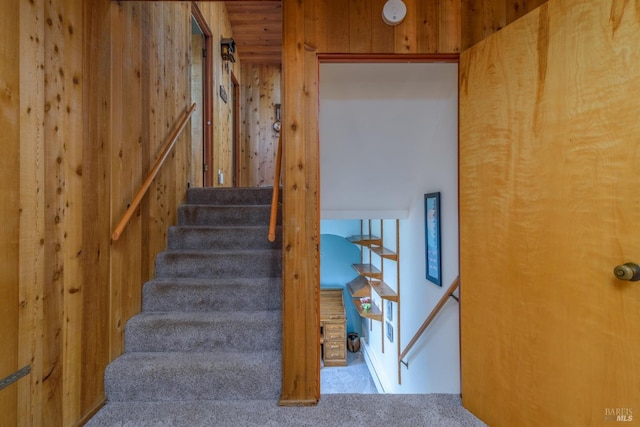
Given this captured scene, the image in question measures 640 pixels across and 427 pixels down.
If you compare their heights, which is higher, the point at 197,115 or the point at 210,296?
the point at 197,115

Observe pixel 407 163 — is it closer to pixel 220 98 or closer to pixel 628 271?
pixel 628 271

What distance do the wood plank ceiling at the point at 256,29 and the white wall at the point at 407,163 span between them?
9.15 feet

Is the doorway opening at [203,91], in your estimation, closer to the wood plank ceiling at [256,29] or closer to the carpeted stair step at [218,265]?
the wood plank ceiling at [256,29]

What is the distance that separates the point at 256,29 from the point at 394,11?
385 cm

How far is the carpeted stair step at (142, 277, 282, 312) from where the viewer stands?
7.35 feet

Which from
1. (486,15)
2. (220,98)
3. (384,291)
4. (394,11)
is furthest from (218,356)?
(220,98)

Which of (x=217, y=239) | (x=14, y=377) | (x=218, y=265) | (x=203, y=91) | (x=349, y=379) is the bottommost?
(x=349, y=379)

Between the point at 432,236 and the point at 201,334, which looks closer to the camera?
the point at 201,334

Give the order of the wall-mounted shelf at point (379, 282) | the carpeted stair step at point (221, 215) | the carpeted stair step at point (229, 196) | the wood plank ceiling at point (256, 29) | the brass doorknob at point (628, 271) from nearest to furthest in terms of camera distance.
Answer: the brass doorknob at point (628, 271)
the carpeted stair step at point (221, 215)
the carpeted stair step at point (229, 196)
the wall-mounted shelf at point (379, 282)
the wood plank ceiling at point (256, 29)

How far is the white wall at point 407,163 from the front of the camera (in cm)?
225

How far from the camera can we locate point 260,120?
572cm

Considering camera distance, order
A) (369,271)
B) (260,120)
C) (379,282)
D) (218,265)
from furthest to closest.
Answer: (260,120) < (369,271) < (379,282) < (218,265)

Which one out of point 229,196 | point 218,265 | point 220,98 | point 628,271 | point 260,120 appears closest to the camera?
point 628,271

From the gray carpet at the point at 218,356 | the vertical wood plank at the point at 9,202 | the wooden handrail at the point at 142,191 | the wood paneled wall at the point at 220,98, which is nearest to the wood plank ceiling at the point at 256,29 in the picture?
the wood paneled wall at the point at 220,98
